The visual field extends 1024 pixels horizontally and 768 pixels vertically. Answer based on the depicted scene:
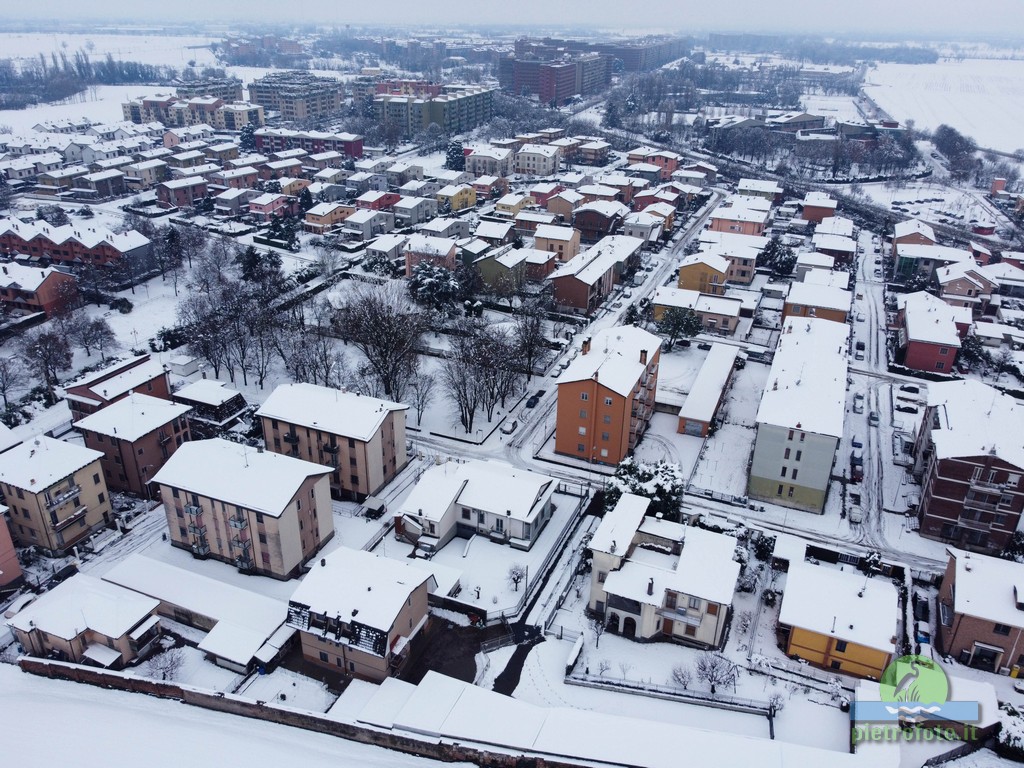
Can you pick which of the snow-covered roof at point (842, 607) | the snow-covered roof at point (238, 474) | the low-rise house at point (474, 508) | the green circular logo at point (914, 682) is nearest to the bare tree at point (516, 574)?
the low-rise house at point (474, 508)

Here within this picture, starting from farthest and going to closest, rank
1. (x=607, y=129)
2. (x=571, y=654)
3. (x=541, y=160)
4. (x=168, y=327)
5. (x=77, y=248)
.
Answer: (x=607, y=129) → (x=541, y=160) → (x=77, y=248) → (x=168, y=327) → (x=571, y=654)

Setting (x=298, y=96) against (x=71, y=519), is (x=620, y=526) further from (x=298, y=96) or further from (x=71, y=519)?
(x=298, y=96)

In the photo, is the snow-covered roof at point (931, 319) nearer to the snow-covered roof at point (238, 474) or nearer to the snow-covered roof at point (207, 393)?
the snow-covered roof at point (238, 474)

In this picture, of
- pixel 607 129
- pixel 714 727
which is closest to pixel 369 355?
pixel 714 727

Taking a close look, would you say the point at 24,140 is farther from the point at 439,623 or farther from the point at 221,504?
the point at 439,623

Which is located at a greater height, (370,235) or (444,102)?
(444,102)

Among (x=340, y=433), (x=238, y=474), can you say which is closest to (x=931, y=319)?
(x=340, y=433)
